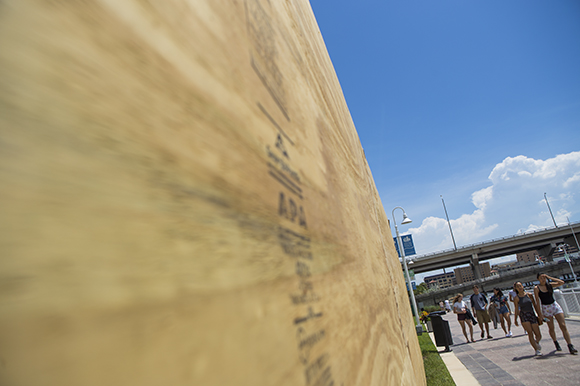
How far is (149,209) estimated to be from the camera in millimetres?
260

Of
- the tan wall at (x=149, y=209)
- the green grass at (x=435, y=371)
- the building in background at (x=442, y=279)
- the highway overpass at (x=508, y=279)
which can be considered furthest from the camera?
the building in background at (x=442, y=279)

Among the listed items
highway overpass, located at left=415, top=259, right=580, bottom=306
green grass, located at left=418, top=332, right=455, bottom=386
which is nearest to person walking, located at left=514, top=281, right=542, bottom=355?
green grass, located at left=418, top=332, right=455, bottom=386

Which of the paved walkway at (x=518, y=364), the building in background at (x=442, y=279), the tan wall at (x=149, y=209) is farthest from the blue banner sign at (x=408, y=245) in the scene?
the building in background at (x=442, y=279)

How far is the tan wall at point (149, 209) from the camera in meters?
0.19

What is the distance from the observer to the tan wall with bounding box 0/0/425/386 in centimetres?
19

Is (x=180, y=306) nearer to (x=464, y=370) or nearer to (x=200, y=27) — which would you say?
(x=200, y=27)

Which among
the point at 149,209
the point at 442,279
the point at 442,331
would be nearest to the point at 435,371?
the point at 442,331

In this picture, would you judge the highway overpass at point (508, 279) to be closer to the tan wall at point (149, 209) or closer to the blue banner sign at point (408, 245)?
the blue banner sign at point (408, 245)

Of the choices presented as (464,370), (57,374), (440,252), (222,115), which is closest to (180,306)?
(57,374)

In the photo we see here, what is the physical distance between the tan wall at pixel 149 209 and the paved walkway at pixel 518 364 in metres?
7.24

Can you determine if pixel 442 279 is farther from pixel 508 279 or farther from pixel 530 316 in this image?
pixel 530 316

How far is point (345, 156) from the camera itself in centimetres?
111

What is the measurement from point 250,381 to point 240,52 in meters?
0.41

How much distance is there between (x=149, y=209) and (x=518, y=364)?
944cm
